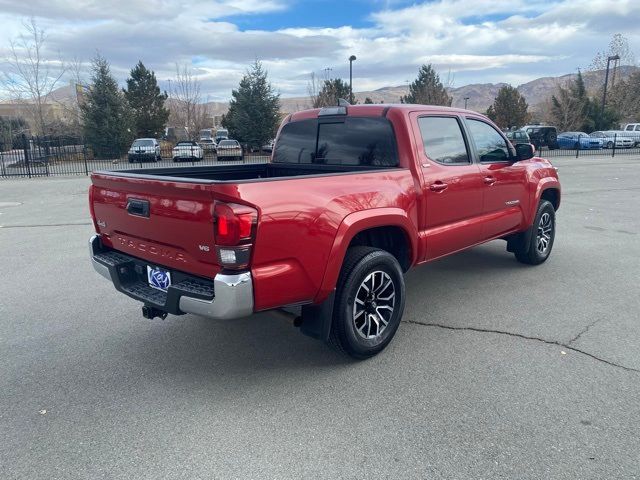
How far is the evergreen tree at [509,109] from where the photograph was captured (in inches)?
1960

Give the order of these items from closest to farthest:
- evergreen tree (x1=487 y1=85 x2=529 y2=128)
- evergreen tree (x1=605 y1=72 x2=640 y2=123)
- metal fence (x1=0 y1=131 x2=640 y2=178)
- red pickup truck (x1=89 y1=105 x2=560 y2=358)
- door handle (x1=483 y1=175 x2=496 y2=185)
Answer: red pickup truck (x1=89 y1=105 x2=560 y2=358), door handle (x1=483 y1=175 x2=496 y2=185), metal fence (x1=0 y1=131 x2=640 y2=178), evergreen tree (x1=487 y1=85 x2=529 y2=128), evergreen tree (x1=605 y1=72 x2=640 y2=123)

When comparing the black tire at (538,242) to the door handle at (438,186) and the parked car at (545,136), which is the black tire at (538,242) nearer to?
the door handle at (438,186)

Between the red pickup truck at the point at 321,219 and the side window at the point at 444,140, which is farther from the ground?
the side window at the point at 444,140

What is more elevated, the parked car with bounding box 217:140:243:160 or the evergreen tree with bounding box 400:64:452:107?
the evergreen tree with bounding box 400:64:452:107

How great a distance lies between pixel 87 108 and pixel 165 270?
3434 cm

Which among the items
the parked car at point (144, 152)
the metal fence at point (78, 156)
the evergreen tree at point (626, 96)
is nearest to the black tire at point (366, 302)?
the metal fence at point (78, 156)

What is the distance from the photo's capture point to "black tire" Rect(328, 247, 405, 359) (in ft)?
11.6

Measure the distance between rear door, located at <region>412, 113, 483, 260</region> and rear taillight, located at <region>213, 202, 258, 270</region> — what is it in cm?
191

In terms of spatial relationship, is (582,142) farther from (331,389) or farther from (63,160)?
(331,389)

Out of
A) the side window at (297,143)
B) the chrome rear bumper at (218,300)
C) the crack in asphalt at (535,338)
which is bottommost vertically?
the crack in asphalt at (535,338)

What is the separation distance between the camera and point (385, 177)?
3.84m

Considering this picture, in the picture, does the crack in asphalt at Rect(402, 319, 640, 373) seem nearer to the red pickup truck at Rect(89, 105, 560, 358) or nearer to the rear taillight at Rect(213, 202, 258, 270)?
the red pickup truck at Rect(89, 105, 560, 358)

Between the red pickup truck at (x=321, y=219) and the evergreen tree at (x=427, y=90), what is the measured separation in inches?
1592

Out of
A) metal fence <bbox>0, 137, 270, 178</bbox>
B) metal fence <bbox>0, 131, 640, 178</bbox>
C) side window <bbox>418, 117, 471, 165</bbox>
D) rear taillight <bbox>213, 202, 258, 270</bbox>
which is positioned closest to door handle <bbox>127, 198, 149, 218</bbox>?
rear taillight <bbox>213, 202, 258, 270</bbox>
